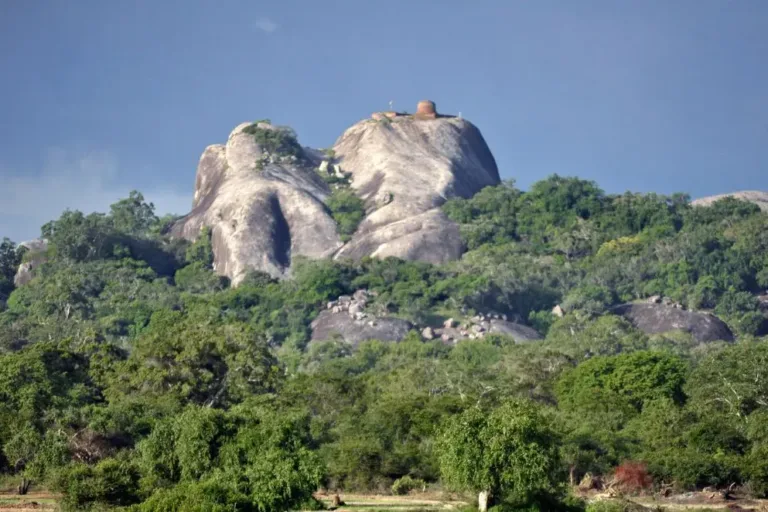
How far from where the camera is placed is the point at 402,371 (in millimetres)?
71250

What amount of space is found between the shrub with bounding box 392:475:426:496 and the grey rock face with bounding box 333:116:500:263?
74620 millimetres

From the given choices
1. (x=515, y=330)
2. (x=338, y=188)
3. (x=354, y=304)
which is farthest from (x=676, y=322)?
(x=338, y=188)

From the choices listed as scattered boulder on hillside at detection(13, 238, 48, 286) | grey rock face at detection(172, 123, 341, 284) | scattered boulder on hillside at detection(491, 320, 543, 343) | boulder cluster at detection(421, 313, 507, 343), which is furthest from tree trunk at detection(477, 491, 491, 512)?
scattered boulder on hillside at detection(13, 238, 48, 286)

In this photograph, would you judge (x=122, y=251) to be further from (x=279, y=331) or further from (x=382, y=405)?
(x=382, y=405)

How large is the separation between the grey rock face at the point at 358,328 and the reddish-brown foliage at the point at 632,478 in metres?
53.4

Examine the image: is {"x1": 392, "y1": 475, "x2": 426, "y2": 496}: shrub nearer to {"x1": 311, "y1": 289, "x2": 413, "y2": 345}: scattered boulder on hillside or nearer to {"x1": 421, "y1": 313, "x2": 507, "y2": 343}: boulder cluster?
{"x1": 421, "y1": 313, "x2": 507, "y2": 343}: boulder cluster

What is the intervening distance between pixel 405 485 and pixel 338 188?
321 feet

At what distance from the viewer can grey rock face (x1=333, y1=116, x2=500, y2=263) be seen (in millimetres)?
127812

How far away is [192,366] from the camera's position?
213 ft

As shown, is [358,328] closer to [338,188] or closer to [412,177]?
[412,177]

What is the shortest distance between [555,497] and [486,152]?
4739 inches

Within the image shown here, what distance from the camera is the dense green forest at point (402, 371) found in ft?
142

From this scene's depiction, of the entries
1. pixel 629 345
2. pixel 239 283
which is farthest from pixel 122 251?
pixel 629 345

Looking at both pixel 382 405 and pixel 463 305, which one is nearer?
pixel 382 405
